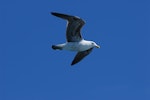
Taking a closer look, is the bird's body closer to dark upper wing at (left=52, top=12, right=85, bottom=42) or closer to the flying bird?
the flying bird

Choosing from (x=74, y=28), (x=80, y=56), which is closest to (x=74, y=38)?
(x=74, y=28)

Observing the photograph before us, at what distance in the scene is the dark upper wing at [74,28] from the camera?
56.7 meters

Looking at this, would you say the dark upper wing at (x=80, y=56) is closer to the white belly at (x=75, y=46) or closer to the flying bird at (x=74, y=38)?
the flying bird at (x=74, y=38)

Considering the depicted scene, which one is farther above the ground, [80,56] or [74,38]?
[80,56]

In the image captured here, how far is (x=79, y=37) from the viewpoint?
57.8 m

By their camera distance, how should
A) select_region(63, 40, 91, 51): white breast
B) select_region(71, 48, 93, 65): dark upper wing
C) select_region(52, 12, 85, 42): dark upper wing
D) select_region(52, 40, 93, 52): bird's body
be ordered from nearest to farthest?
1. select_region(52, 12, 85, 42): dark upper wing
2. select_region(52, 40, 93, 52): bird's body
3. select_region(63, 40, 91, 51): white breast
4. select_region(71, 48, 93, 65): dark upper wing

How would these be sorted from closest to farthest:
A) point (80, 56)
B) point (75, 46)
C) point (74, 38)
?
point (75, 46) → point (74, 38) → point (80, 56)

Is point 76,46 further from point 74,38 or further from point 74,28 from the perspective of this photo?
point 74,28

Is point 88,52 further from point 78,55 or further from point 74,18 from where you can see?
point 74,18

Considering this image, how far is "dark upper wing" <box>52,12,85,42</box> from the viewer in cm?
5666

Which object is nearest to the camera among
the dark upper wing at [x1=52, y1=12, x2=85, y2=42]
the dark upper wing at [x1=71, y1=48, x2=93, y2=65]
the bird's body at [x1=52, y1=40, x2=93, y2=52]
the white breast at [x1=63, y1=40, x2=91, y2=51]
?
the dark upper wing at [x1=52, y1=12, x2=85, y2=42]

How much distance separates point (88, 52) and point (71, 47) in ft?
12.7

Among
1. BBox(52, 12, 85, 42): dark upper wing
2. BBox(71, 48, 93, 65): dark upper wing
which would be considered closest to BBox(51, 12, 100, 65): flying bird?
BBox(52, 12, 85, 42): dark upper wing

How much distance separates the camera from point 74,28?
57.2 meters
